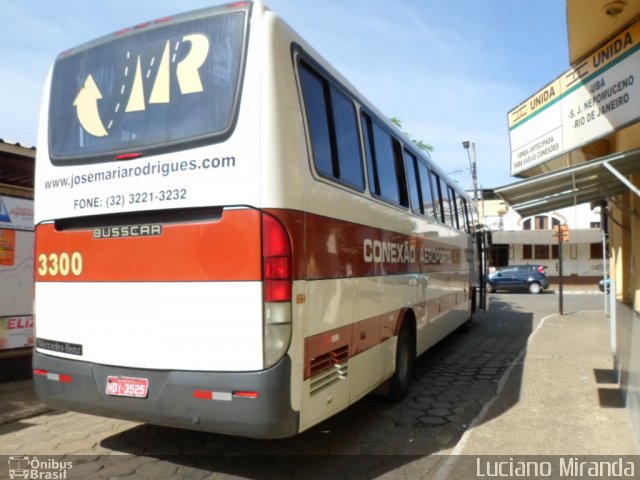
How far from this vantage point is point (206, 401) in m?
3.54

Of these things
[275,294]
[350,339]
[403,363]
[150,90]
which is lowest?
[403,363]

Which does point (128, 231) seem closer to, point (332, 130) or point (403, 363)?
point (332, 130)

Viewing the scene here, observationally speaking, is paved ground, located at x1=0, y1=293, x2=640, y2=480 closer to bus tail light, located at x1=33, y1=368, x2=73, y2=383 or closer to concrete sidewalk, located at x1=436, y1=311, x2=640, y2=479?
concrete sidewalk, located at x1=436, y1=311, x2=640, y2=479

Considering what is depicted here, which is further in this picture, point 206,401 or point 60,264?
point 60,264

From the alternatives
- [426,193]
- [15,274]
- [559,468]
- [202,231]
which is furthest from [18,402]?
[426,193]

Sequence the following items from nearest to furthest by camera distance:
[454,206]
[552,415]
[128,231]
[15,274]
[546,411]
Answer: [128,231]
[552,415]
[546,411]
[15,274]
[454,206]

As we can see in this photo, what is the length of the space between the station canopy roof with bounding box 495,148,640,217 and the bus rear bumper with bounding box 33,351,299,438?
3573 mm

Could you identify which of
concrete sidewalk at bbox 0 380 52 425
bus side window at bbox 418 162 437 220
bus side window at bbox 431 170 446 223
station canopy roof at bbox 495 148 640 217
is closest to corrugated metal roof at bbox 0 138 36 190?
concrete sidewalk at bbox 0 380 52 425

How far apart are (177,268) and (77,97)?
188 centimetres

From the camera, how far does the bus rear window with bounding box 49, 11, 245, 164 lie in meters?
3.76

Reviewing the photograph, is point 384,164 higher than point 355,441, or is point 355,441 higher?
point 384,164

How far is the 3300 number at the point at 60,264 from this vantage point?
165 inches

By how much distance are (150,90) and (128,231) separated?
43.7 inches

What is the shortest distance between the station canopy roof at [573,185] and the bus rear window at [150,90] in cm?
352
